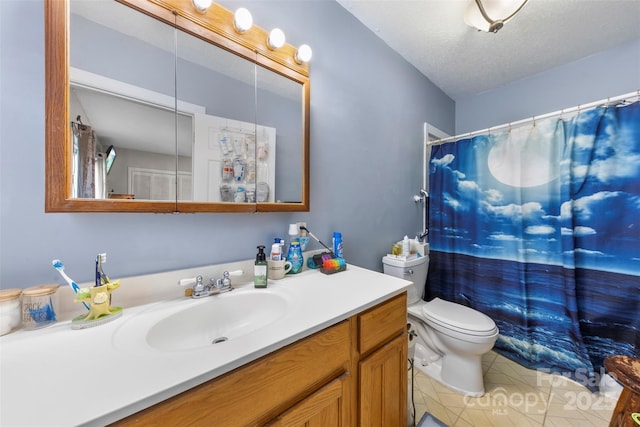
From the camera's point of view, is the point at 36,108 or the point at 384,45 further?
the point at 384,45

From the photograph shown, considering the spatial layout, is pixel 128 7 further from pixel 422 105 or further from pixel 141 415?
pixel 422 105

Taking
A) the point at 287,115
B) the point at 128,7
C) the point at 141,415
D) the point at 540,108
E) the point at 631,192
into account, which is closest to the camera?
the point at 141,415

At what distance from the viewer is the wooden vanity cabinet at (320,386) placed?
1.50 feet

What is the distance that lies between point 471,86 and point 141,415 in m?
3.00

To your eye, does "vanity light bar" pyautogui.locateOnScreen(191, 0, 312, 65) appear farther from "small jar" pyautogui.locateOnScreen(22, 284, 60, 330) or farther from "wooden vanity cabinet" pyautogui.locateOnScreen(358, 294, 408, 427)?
"wooden vanity cabinet" pyautogui.locateOnScreen(358, 294, 408, 427)

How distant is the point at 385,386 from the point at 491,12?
6.41 ft

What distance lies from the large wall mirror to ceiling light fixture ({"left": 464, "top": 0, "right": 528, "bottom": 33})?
3.43 feet

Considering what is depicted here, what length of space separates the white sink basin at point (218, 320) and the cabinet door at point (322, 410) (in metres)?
0.25

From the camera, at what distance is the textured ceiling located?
4.44ft

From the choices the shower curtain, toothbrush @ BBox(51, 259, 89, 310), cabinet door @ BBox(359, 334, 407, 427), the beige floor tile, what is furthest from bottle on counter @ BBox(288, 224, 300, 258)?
the shower curtain

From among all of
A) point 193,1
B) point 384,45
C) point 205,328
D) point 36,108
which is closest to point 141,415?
point 205,328

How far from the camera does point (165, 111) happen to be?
2.65ft

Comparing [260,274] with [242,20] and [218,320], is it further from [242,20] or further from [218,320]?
[242,20]

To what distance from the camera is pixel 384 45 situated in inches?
64.3
